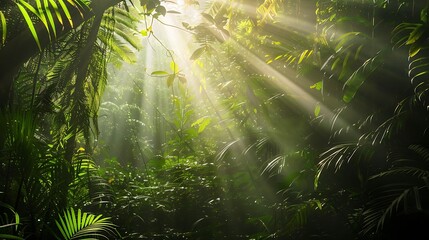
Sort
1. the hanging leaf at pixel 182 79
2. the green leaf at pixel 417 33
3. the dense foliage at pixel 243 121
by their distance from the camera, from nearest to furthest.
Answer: the green leaf at pixel 417 33 < the dense foliage at pixel 243 121 < the hanging leaf at pixel 182 79

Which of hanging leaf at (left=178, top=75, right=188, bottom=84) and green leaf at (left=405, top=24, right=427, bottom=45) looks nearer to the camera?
green leaf at (left=405, top=24, right=427, bottom=45)

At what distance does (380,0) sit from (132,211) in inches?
117

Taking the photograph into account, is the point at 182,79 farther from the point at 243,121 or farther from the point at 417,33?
the point at 243,121

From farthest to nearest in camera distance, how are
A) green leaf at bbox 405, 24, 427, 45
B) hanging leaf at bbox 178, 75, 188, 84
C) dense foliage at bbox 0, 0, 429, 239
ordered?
hanging leaf at bbox 178, 75, 188, 84
dense foliage at bbox 0, 0, 429, 239
green leaf at bbox 405, 24, 427, 45

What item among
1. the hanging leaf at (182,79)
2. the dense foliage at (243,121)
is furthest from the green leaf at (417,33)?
the hanging leaf at (182,79)

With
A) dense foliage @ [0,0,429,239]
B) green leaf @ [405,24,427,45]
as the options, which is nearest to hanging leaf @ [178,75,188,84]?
dense foliage @ [0,0,429,239]

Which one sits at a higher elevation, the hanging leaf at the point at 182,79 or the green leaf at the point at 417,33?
the green leaf at the point at 417,33

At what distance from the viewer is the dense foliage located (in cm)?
202

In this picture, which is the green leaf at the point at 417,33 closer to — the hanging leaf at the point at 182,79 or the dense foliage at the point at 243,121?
the dense foliage at the point at 243,121

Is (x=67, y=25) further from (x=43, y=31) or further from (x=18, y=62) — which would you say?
(x=18, y=62)

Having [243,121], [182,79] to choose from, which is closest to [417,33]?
[182,79]

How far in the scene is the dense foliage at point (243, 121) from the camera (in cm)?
202

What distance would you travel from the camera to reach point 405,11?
279 centimetres

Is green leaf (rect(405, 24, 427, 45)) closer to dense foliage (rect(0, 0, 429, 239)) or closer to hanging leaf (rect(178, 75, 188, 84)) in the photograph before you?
dense foliage (rect(0, 0, 429, 239))
